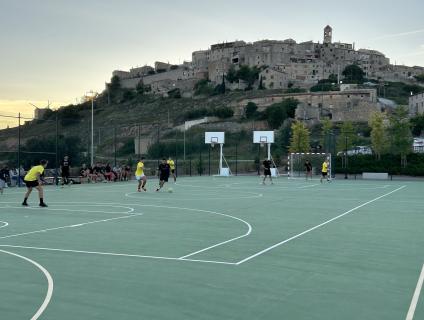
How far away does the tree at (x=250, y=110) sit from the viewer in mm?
109944

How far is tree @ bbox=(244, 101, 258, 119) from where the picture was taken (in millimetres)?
109944

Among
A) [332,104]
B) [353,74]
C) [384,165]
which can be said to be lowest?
[384,165]

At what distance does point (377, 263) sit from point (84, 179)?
26.9m

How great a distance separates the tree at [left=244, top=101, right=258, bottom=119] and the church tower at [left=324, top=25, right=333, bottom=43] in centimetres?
7261

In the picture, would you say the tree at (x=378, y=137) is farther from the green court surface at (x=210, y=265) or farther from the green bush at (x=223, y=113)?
the green bush at (x=223, y=113)

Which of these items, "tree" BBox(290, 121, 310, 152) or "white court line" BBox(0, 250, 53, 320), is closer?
"white court line" BBox(0, 250, 53, 320)

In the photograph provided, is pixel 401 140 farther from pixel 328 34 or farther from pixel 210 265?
pixel 328 34

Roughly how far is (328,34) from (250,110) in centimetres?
7613

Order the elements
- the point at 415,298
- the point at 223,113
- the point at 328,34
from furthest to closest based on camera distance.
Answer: the point at 328,34 → the point at 223,113 → the point at 415,298

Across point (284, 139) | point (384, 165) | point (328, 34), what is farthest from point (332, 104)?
point (328, 34)

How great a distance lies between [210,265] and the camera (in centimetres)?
828

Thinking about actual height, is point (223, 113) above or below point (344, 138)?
above

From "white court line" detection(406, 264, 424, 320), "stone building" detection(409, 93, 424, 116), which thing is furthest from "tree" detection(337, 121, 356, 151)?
"white court line" detection(406, 264, 424, 320)

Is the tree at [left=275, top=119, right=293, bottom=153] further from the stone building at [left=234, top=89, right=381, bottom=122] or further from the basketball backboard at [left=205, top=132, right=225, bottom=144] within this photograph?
the basketball backboard at [left=205, top=132, right=225, bottom=144]
